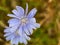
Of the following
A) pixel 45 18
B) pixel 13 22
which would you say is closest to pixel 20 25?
pixel 13 22

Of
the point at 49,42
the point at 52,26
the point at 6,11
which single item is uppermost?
the point at 6,11

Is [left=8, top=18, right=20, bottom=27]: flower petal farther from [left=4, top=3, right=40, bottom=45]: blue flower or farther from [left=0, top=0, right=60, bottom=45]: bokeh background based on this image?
[left=0, top=0, right=60, bottom=45]: bokeh background

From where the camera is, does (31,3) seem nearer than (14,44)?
No

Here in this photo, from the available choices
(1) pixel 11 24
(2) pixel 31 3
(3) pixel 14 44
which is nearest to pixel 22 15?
(1) pixel 11 24

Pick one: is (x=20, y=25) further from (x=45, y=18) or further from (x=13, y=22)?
(x=45, y=18)

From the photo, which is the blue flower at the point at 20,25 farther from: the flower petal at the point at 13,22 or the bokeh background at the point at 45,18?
the bokeh background at the point at 45,18

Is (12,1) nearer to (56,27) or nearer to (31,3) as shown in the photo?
(31,3)

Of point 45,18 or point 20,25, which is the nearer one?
point 20,25

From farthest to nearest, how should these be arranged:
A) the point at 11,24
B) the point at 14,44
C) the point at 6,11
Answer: the point at 6,11, the point at 14,44, the point at 11,24
